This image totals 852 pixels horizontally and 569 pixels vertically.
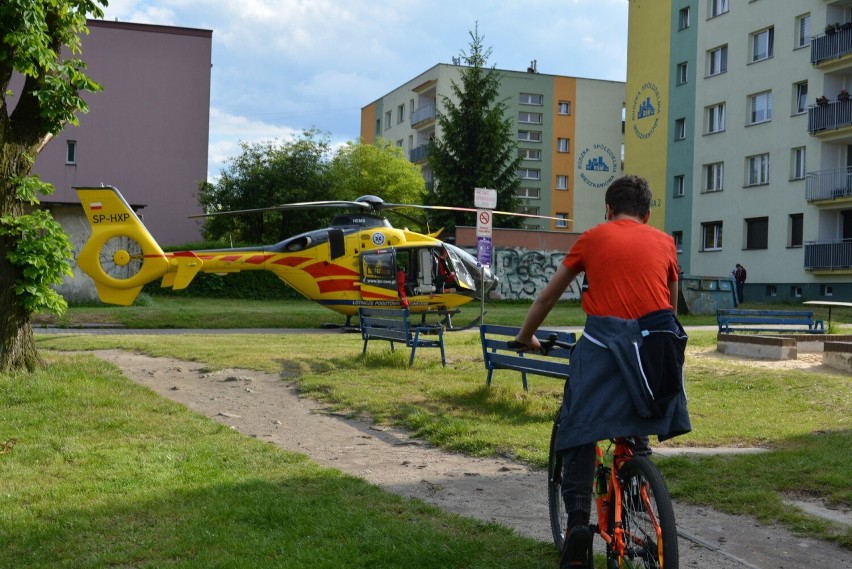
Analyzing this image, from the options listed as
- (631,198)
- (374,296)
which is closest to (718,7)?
(374,296)

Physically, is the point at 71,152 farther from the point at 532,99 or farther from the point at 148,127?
the point at 532,99

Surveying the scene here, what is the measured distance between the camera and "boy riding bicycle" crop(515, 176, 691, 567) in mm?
3908

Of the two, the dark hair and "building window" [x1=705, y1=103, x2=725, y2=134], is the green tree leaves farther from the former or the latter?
the dark hair

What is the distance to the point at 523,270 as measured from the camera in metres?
39.1

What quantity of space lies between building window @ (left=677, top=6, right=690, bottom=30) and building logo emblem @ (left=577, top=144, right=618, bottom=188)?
21162 mm

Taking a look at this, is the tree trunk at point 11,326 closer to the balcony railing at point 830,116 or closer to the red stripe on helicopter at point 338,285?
the red stripe on helicopter at point 338,285

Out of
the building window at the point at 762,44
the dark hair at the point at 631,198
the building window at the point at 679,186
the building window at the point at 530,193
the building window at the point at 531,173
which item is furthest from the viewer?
the building window at the point at 531,173

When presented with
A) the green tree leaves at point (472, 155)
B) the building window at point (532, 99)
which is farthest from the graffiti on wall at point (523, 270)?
the building window at point (532, 99)

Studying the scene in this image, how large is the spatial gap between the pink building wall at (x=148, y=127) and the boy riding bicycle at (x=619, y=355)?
144 feet

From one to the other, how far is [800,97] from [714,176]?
18.7 feet

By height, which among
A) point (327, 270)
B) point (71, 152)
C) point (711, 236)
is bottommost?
point (327, 270)

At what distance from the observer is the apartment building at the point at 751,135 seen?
36.4 metres

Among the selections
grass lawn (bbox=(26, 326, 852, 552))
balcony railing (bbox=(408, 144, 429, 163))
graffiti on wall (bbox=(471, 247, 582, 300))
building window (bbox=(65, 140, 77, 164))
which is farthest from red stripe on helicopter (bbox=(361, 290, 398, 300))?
balcony railing (bbox=(408, 144, 429, 163))

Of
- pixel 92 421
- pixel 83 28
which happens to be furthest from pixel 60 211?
pixel 92 421
